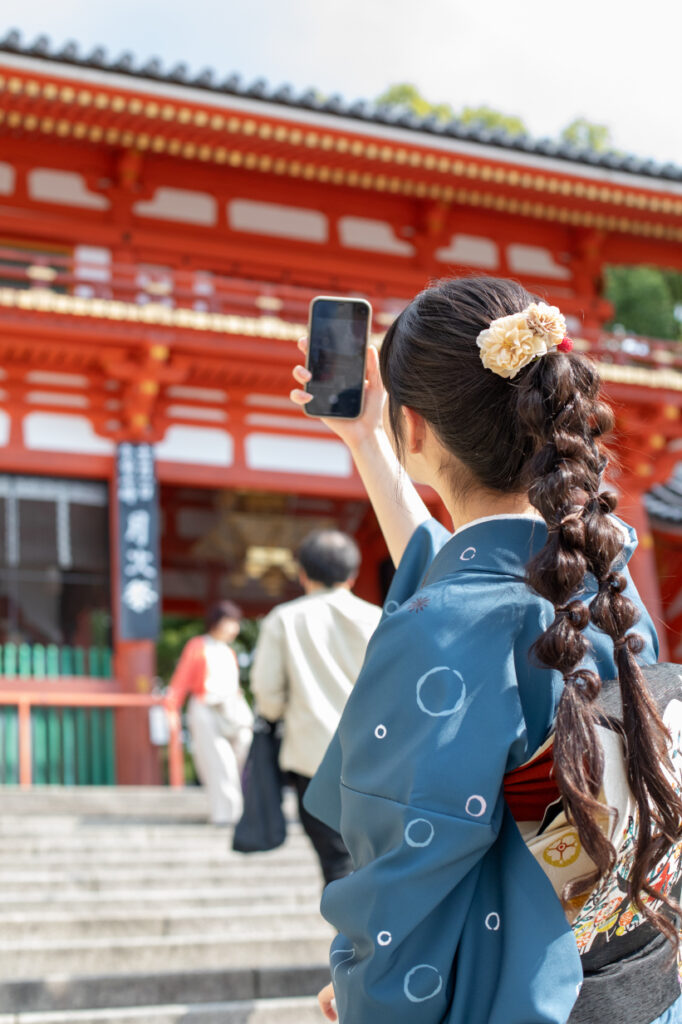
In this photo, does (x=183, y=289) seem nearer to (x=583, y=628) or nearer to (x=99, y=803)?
(x=99, y=803)

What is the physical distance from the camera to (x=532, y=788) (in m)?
1.19

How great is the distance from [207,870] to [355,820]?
4.11 meters

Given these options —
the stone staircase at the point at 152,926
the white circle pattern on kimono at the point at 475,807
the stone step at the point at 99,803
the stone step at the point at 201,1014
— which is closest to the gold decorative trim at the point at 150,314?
the stone step at the point at 99,803

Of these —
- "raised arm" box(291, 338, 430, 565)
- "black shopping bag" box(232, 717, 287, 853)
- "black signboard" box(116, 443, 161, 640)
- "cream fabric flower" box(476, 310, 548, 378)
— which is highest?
"cream fabric flower" box(476, 310, 548, 378)

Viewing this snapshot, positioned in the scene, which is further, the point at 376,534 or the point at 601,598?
the point at 376,534

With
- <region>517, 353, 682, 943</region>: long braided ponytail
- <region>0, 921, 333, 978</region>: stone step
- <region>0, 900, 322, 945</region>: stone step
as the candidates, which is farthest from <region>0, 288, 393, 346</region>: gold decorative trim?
<region>517, 353, 682, 943</region>: long braided ponytail

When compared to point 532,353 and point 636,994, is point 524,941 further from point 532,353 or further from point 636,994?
point 532,353

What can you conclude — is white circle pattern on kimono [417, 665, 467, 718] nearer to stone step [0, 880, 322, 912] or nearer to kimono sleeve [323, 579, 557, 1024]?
kimono sleeve [323, 579, 557, 1024]

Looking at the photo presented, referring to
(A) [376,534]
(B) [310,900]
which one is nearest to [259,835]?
(B) [310,900]

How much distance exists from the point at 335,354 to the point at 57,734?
7.30 metres

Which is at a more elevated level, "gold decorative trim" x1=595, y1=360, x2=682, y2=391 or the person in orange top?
"gold decorative trim" x1=595, y1=360, x2=682, y2=391

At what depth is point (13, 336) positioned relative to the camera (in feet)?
28.6

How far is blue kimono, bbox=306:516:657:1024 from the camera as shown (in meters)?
1.09

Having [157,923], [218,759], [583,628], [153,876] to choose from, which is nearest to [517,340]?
[583,628]
